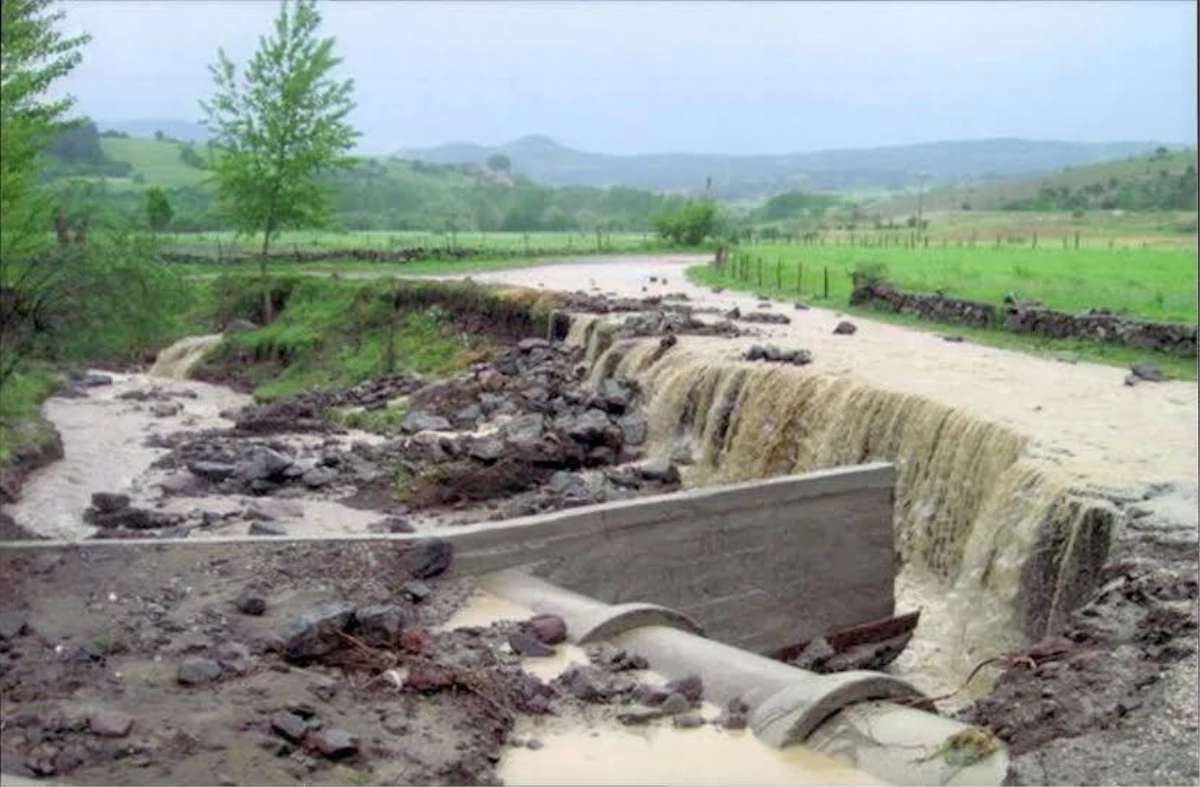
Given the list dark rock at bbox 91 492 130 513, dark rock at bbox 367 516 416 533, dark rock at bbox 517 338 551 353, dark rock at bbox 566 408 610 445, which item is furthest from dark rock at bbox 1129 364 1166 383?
dark rock at bbox 91 492 130 513

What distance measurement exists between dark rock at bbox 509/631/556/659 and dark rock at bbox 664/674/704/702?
3.87 feet

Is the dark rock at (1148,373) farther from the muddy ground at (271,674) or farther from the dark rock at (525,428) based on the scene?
the muddy ground at (271,674)

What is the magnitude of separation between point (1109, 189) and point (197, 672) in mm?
96498

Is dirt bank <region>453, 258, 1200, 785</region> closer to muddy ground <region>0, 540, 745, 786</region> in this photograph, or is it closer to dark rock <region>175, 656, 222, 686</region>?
muddy ground <region>0, 540, 745, 786</region>

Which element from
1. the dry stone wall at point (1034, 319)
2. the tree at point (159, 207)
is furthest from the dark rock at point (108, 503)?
the tree at point (159, 207)

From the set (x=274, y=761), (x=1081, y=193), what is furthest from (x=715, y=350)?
(x=1081, y=193)

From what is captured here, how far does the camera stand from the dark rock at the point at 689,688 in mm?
10703

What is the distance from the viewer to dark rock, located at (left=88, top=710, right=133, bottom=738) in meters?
8.59

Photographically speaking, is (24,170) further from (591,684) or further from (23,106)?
(591,684)

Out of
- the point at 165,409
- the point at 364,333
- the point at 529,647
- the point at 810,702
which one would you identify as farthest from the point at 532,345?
the point at 810,702

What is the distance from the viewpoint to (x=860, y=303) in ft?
109

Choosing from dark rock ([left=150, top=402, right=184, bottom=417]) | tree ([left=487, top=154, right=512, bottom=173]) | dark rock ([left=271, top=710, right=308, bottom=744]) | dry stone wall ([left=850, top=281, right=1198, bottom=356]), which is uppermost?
tree ([left=487, top=154, right=512, bottom=173])

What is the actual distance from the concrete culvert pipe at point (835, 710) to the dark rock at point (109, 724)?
13.5 feet

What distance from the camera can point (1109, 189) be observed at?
9750cm
